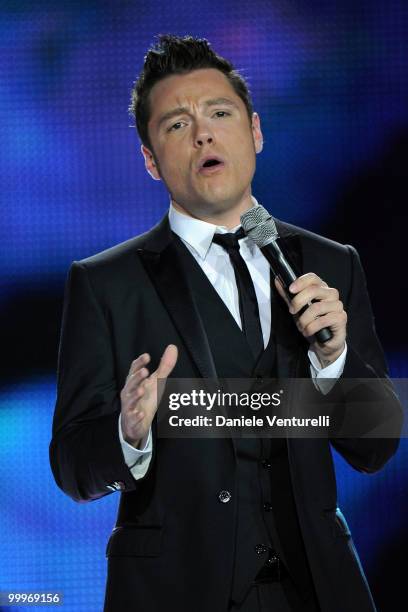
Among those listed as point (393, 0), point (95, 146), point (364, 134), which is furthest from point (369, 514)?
Result: point (393, 0)

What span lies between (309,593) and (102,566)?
98cm

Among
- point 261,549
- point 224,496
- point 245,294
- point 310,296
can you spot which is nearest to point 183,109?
point 245,294

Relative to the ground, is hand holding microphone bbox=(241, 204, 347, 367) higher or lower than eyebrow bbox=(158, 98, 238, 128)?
lower

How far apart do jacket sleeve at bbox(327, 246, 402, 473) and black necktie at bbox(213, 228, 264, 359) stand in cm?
22

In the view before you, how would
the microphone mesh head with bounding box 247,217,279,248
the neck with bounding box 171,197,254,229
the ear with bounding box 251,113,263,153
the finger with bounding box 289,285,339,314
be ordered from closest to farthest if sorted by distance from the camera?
the finger with bounding box 289,285,339,314 → the microphone mesh head with bounding box 247,217,279,248 → the neck with bounding box 171,197,254,229 → the ear with bounding box 251,113,263,153

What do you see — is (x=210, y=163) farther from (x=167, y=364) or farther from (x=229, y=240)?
(x=167, y=364)

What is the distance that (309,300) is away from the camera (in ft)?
5.45

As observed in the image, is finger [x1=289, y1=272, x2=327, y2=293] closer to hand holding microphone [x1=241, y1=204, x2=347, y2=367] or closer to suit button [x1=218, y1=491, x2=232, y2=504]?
hand holding microphone [x1=241, y1=204, x2=347, y2=367]

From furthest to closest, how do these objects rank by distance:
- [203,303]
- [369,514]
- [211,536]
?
[369,514]
[203,303]
[211,536]

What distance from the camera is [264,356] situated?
201 centimetres

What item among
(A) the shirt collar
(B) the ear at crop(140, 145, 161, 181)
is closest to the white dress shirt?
(A) the shirt collar

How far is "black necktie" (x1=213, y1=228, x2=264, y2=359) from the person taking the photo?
80.5 inches

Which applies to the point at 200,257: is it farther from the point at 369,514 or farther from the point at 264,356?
the point at 369,514

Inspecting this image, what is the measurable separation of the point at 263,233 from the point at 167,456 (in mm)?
579
